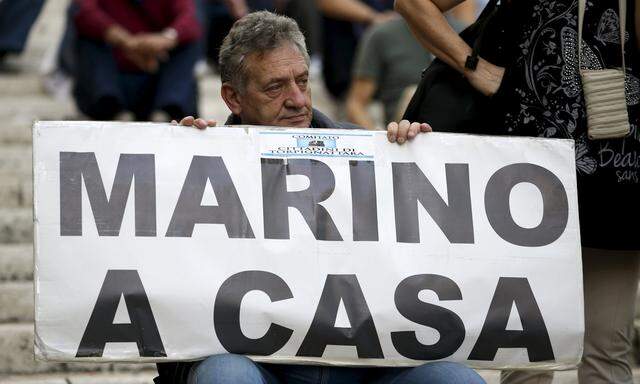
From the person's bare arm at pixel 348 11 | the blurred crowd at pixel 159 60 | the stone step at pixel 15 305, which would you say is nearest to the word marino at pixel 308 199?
the stone step at pixel 15 305

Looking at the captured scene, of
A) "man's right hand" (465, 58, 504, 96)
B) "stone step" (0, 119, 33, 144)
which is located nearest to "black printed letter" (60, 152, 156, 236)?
"man's right hand" (465, 58, 504, 96)

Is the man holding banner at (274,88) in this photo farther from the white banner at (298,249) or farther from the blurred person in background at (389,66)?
the blurred person in background at (389,66)

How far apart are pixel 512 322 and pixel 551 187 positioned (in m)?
0.40

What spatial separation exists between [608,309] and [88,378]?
A: 200 centimetres

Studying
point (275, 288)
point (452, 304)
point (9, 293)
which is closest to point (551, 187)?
point (452, 304)

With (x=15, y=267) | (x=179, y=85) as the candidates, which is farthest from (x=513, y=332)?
(x=179, y=85)

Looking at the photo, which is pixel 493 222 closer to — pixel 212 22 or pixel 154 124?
pixel 154 124

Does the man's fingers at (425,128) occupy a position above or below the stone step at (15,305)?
above

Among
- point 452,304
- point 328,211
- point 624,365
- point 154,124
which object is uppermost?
point 154,124

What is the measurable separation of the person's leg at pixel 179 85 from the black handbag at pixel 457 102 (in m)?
3.00

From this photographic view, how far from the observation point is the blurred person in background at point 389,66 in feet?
24.2

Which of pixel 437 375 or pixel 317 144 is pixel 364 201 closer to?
pixel 317 144

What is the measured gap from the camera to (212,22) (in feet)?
34.1

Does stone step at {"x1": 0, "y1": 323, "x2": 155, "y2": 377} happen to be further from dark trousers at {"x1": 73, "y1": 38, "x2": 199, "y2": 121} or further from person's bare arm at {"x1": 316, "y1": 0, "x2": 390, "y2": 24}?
person's bare arm at {"x1": 316, "y1": 0, "x2": 390, "y2": 24}
